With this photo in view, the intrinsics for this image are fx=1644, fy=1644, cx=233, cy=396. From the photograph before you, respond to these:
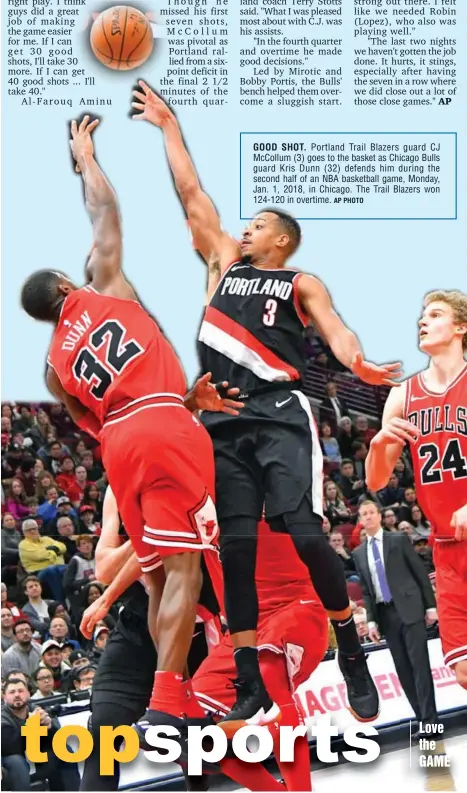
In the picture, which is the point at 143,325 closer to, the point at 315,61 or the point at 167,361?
the point at 167,361

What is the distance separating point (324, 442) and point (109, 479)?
1110 millimetres

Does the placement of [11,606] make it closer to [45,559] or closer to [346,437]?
[45,559]

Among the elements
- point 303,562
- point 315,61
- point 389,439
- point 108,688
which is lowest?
point 108,688

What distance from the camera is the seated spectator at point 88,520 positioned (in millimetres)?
8414

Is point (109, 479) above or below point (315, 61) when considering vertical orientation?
below

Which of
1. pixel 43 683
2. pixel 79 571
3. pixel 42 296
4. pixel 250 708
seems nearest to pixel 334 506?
pixel 250 708

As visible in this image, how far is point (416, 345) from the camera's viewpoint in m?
8.48

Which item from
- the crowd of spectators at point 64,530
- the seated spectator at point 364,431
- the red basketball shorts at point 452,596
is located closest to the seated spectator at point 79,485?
the crowd of spectators at point 64,530

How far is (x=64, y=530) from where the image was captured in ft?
27.7

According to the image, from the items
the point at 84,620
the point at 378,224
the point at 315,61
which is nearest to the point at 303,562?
the point at 84,620

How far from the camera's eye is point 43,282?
8.52 meters

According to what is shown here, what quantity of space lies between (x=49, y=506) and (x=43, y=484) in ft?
0.40

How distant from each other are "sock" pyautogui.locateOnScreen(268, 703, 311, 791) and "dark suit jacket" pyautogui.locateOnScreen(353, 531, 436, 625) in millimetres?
665

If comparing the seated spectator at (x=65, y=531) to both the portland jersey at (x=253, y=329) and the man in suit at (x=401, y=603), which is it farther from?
the man in suit at (x=401, y=603)
